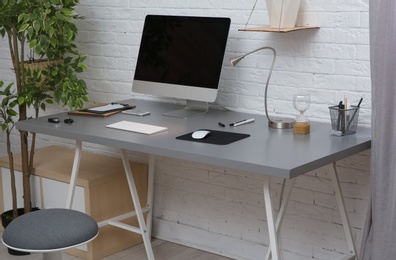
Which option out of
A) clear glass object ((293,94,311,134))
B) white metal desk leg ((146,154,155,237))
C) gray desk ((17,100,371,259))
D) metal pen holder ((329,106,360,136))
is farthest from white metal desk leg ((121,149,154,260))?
metal pen holder ((329,106,360,136))

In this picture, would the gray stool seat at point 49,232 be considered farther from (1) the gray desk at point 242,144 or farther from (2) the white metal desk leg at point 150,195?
(2) the white metal desk leg at point 150,195

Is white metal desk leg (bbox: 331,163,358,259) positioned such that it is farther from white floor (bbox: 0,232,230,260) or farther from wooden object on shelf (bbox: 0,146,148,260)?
wooden object on shelf (bbox: 0,146,148,260)

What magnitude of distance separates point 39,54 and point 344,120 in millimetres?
1639

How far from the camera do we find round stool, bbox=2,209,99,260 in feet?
8.01

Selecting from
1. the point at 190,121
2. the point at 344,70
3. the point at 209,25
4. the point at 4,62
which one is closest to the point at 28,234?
the point at 190,121

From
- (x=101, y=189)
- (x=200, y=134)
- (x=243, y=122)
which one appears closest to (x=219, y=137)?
(x=200, y=134)

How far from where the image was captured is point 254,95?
3.31 meters

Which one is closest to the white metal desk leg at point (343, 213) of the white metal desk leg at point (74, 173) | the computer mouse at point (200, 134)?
the computer mouse at point (200, 134)

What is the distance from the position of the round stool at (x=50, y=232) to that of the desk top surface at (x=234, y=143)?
1.21 ft

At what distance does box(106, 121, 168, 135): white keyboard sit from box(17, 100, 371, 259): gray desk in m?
0.03

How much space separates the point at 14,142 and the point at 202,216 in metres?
1.60

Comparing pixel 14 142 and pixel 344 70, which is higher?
pixel 344 70

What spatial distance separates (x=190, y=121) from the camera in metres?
3.14

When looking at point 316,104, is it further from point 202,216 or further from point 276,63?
point 202,216
